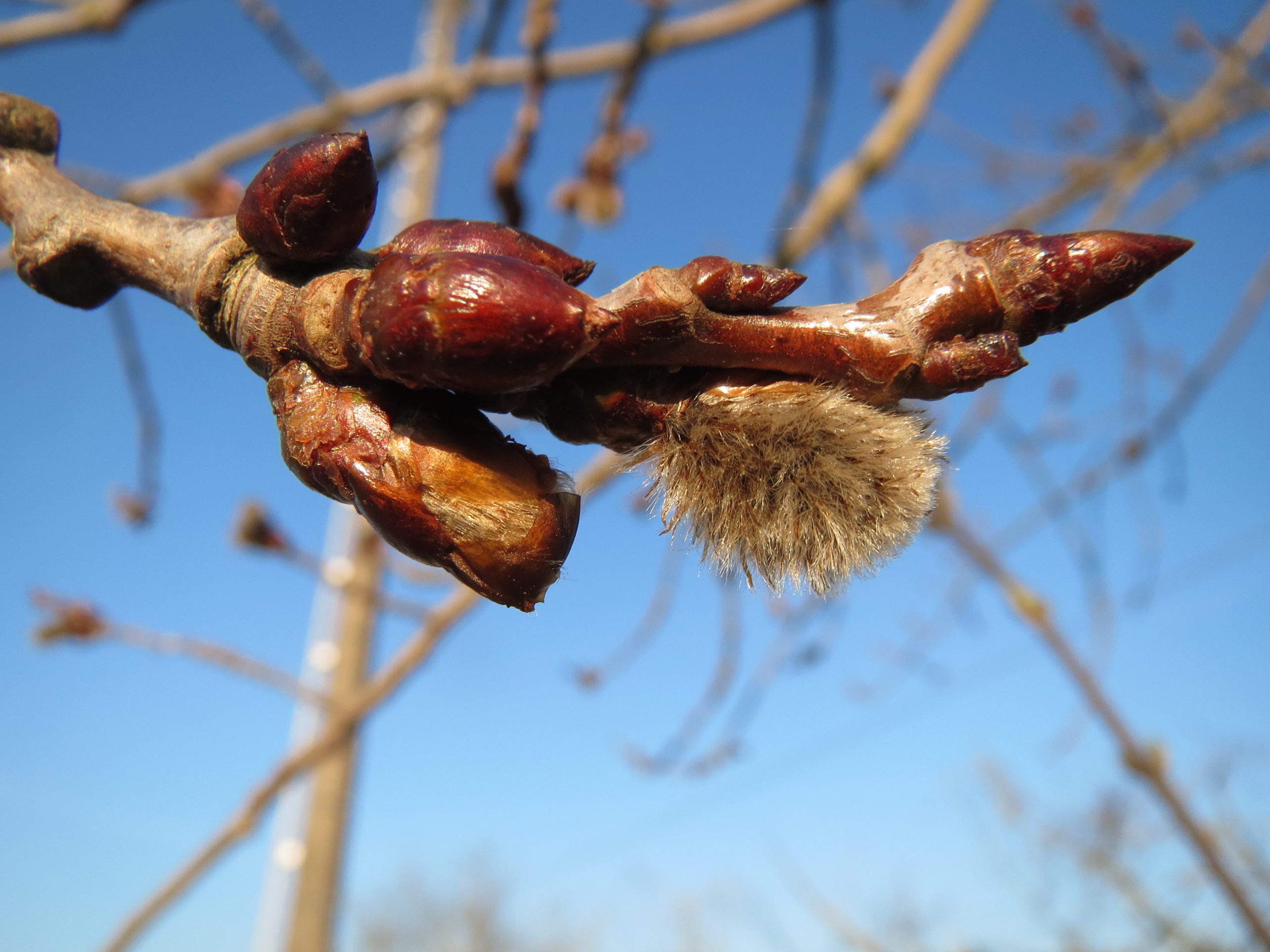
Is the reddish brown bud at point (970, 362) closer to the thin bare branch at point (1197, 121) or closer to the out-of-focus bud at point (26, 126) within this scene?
the out-of-focus bud at point (26, 126)

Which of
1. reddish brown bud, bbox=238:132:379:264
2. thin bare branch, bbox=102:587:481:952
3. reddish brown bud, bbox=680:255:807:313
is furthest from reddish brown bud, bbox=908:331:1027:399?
thin bare branch, bbox=102:587:481:952

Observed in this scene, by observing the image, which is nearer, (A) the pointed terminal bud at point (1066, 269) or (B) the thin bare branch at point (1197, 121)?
(A) the pointed terminal bud at point (1066, 269)

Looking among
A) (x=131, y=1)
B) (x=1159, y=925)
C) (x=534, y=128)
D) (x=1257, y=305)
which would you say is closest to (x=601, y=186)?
(x=534, y=128)

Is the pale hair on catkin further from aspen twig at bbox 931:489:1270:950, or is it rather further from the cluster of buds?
aspen twig at bbox 931:489:1270:950

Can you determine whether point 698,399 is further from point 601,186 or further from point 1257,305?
point 1257,305

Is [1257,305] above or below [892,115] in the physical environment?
below

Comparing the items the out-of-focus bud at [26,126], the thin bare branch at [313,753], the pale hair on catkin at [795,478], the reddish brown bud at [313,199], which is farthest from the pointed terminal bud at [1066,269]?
the thin bare branch at [313,753]
